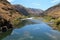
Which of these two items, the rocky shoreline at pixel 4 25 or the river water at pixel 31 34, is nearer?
the river water at pixel 31 34

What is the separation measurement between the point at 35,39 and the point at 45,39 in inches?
110

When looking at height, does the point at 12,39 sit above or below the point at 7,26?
above

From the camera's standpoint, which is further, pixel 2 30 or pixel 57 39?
pixel 2 30

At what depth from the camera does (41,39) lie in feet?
150

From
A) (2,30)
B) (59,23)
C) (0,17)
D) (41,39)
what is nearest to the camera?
(41,39)

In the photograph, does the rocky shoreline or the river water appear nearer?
the river water

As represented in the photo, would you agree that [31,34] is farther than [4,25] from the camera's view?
No

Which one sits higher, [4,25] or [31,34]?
[31,34]

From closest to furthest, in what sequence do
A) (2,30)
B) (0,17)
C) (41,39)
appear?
(41,39) < (2,30) < (0,17)

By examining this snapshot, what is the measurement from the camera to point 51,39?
153 feet

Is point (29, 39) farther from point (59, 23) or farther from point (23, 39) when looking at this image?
point (59, 23)

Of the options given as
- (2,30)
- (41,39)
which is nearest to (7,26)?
(2,30)

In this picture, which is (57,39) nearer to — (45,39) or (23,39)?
(45,39)

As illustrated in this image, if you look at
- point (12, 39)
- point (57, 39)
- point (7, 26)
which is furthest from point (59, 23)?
point (12, 39)
